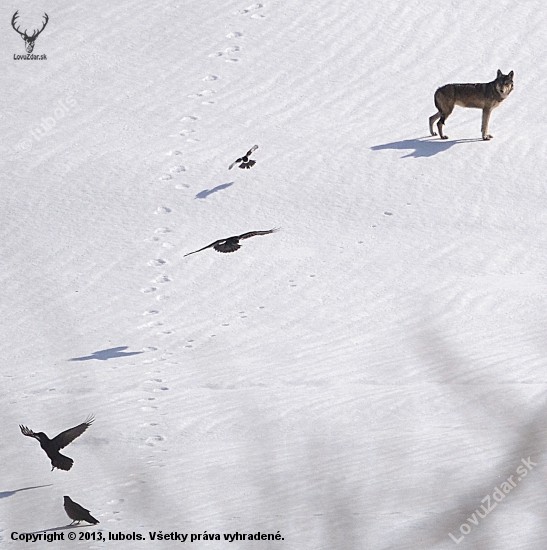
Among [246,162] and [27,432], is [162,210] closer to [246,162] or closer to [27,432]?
[246,162]

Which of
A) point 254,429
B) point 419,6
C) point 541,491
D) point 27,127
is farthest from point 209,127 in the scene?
point 541,491

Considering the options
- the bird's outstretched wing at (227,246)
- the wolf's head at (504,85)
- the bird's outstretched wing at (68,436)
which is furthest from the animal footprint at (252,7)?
the bird's outstretched wing at (68,436)

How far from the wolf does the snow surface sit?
1.22 feet

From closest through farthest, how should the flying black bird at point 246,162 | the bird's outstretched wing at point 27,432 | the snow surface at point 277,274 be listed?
1. the bird's outstretched wing at point 27,432
2. the snow surface at point 277,274
3. the flying black bird at point 246,162

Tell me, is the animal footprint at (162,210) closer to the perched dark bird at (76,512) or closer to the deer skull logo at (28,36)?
the deer skull logo at (28,36)

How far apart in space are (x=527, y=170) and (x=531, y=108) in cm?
220

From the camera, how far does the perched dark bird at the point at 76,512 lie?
320 inches

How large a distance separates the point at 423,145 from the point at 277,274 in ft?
12.6

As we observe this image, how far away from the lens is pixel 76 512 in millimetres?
8141

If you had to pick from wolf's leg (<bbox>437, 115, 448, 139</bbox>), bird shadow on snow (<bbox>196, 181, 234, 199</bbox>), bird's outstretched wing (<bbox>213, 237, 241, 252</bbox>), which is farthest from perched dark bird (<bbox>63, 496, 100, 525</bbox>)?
wolf's leg (<bbox>437, 115, 448, 139</bbox>)

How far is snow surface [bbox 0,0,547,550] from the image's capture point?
8789 millimetres

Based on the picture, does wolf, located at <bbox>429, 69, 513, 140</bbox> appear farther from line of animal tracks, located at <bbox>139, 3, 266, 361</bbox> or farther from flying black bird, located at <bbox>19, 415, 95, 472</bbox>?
flying black bird, located at <bbox>19, 415, 95, 472</bbox>

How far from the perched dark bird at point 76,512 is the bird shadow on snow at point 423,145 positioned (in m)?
9.32

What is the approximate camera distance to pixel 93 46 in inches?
792
